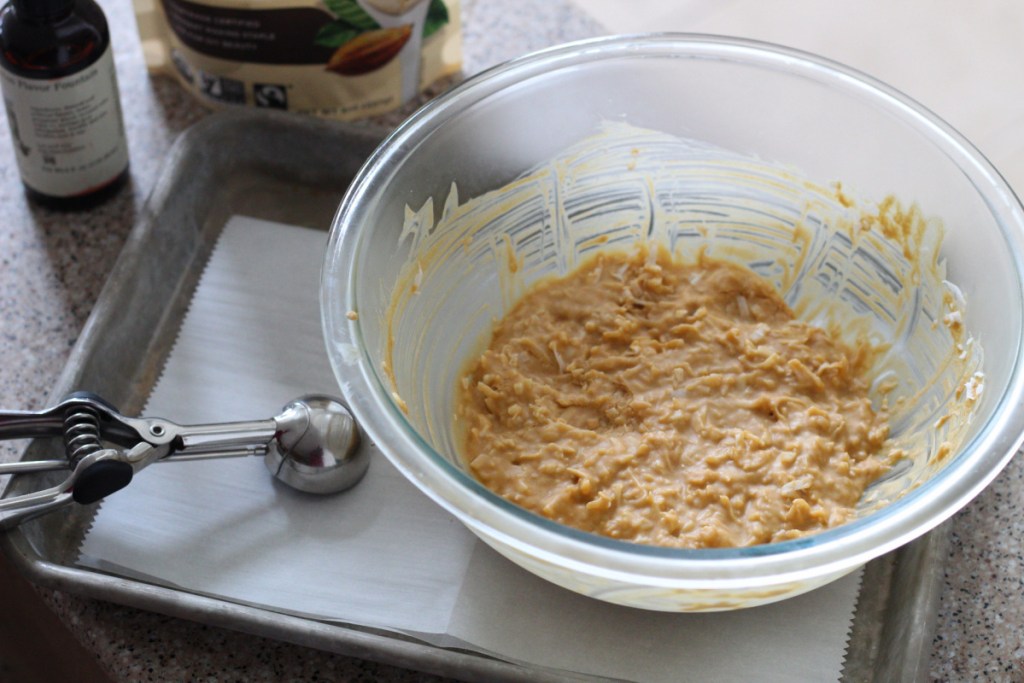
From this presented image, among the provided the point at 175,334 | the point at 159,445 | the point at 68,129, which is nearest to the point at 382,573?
the point at 159,445

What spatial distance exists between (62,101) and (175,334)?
24 centimetres

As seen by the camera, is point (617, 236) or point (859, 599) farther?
point (617, 236)

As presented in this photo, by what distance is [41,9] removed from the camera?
3.32 feet

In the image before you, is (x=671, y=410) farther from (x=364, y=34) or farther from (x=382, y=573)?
(x=364, y=34)

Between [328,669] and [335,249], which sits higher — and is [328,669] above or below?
below

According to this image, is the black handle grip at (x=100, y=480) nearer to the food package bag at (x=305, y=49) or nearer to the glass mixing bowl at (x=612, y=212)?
the glass mixing bowl at (x=612, y=212)

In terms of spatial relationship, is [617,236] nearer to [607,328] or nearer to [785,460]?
[607,328]

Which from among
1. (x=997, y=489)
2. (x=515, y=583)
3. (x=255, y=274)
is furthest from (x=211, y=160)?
(x=997, y=489)

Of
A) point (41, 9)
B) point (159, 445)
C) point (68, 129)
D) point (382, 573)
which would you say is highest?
point (41, 9)

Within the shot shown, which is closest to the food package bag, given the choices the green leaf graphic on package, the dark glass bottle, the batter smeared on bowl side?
the green leaf graphic on package

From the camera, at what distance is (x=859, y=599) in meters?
0.94

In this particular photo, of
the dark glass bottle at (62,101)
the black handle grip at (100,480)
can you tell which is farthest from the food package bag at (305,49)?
the black handle grip at (100,480)

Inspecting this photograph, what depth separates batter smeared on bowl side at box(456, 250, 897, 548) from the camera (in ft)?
3.04

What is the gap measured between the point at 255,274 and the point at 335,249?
25cm
